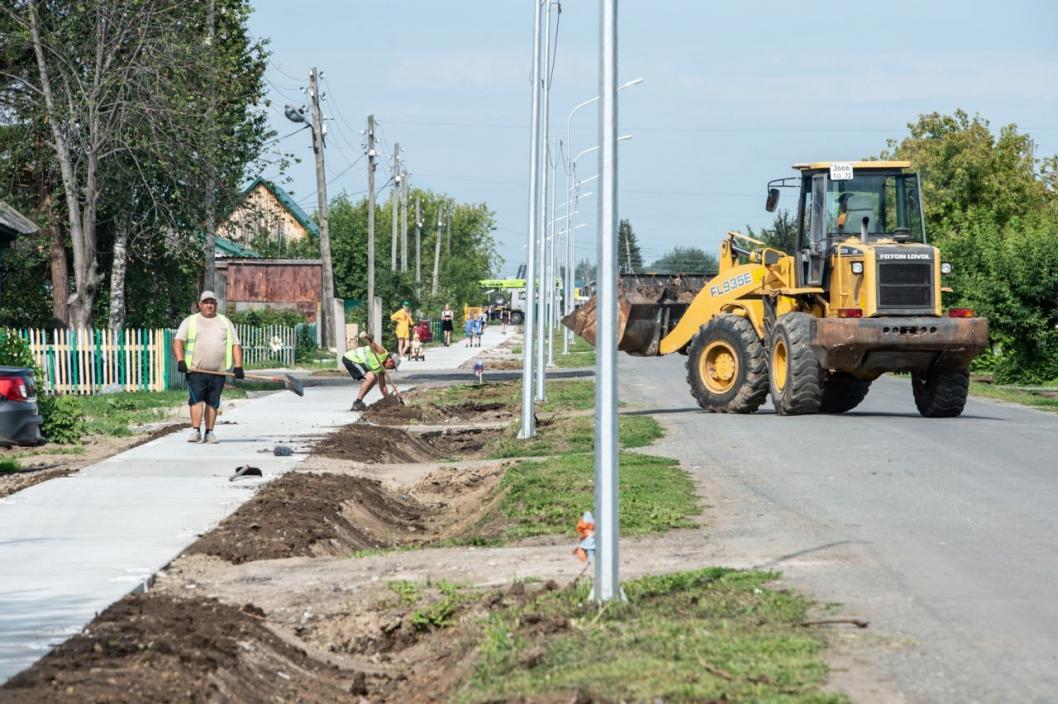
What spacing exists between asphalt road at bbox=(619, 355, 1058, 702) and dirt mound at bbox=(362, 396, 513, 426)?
514 cm

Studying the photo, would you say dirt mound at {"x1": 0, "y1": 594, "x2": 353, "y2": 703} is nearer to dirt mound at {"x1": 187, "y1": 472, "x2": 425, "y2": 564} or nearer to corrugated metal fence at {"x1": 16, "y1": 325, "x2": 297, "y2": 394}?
dirt mound at {"x1": 187, "y1": 472, "x2": 425, "y2": 564}

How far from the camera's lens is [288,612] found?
8.94 metres

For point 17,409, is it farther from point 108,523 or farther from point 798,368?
point 798,368

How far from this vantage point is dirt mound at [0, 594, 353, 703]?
21.8 ft

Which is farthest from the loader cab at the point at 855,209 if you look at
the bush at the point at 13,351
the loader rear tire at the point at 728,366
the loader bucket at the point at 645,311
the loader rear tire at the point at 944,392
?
the bush at the point at 13,351

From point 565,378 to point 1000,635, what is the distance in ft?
112

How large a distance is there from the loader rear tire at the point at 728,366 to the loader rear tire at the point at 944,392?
240cm

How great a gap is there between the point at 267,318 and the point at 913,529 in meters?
43.7

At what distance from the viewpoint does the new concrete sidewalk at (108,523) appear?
838 centimetres

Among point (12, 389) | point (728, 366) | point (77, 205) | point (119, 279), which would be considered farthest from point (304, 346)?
point (12, 389)

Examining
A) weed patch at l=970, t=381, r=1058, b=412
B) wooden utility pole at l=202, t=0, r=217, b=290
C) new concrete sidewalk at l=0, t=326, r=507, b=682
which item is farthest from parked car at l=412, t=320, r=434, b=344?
new concrete sidewalk at l=0, t=326, r=507, b=682

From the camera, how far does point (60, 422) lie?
19969 millimetres

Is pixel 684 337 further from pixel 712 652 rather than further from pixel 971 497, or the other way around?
pixel 712 652

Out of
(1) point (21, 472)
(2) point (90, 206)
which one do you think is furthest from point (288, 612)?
(2) point (90, 206)
